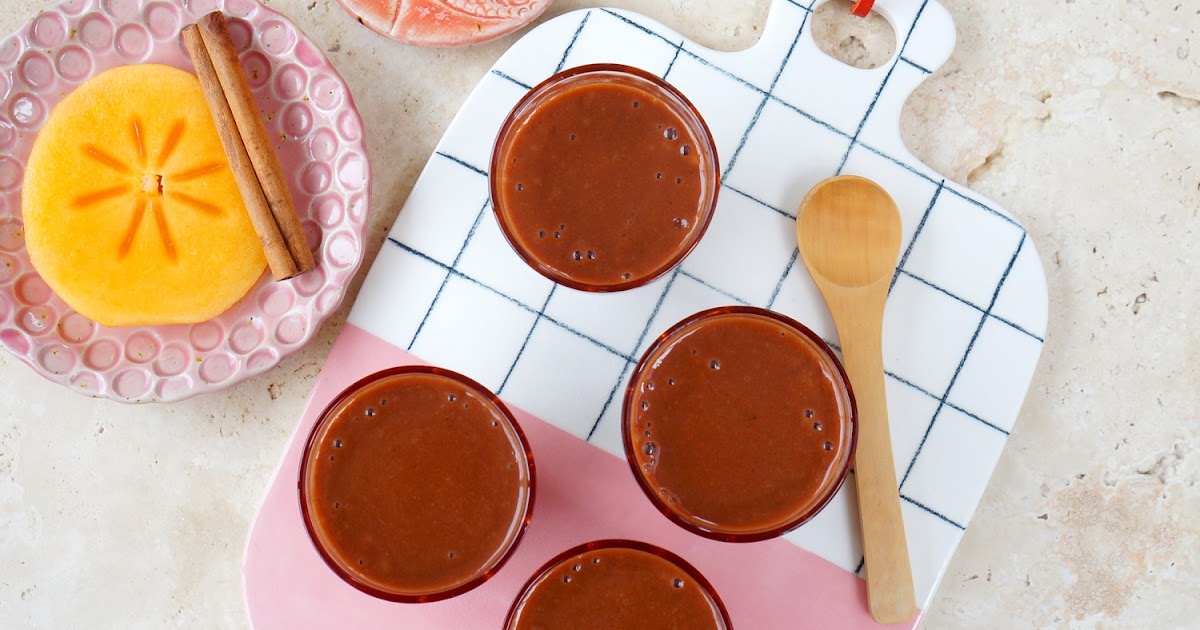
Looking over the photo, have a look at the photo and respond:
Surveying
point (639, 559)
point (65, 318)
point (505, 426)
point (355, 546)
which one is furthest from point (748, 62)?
point (65, 318)

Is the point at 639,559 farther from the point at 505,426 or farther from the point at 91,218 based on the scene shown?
the point at 91,218

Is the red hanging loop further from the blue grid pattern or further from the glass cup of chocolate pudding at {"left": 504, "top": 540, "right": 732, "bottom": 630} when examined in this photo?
the glass cup of chocolate pudding at {"left": 504, "top": 540, "right": 732, "bottom": 630}

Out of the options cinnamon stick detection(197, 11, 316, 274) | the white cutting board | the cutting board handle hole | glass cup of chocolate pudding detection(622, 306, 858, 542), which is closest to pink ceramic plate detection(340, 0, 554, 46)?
the white cutting board

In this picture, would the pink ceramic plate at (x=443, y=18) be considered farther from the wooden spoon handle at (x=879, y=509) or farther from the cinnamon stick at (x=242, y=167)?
the wooden spoon handle at (x=879, y=509)

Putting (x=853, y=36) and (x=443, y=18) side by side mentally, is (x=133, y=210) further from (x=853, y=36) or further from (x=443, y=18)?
(x=853, y=36)

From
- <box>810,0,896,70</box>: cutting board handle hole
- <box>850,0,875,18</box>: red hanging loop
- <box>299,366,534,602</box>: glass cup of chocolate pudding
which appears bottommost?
<box>299,366,534,602</box>: glass cup of chocolate pudding
